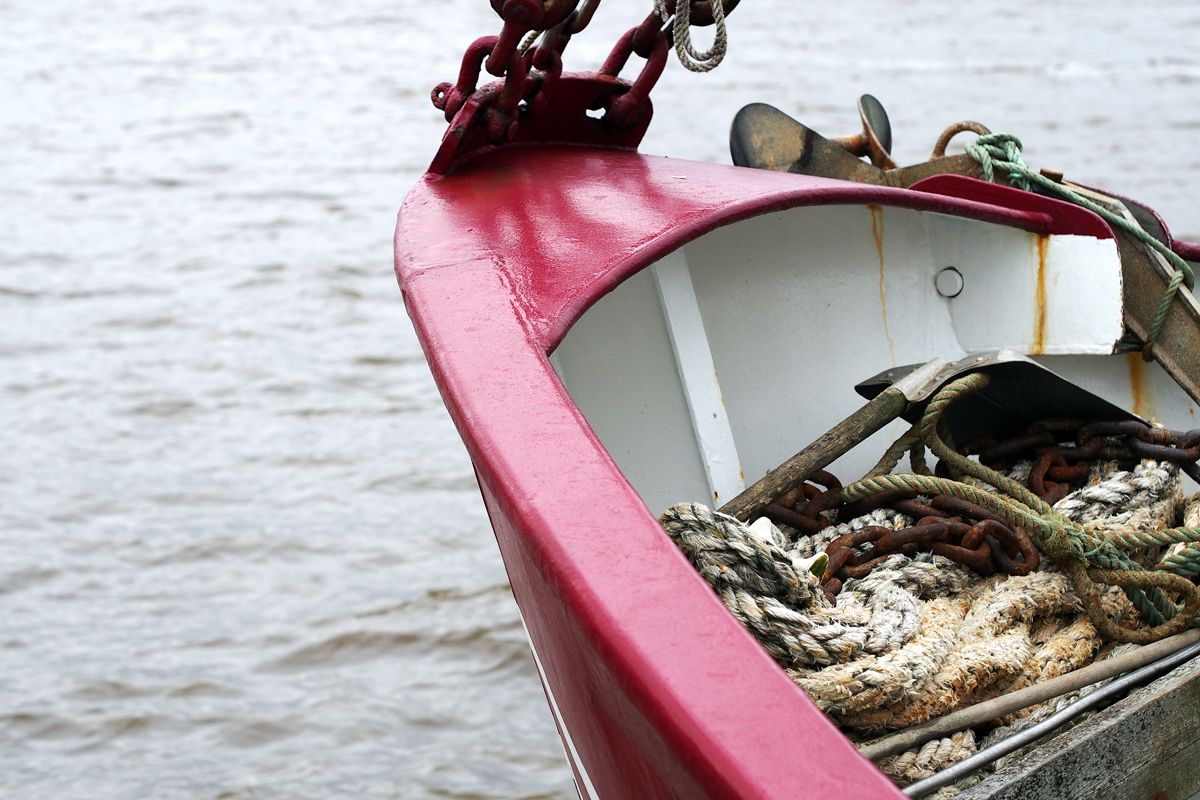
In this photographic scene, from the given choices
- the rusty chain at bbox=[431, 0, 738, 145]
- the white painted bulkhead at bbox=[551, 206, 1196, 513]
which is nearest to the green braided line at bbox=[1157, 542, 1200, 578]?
the white painted bulkhead at bbox=[551, 206, 1196, 513]

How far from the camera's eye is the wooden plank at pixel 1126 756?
121cm

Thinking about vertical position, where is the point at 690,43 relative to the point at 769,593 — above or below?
above

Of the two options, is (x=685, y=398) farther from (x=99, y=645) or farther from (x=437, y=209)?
(x=99, y=645)

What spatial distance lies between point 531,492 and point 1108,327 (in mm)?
1536

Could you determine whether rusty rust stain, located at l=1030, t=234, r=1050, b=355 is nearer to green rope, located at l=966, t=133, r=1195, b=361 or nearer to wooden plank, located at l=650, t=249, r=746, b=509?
green rope, located at l=966, t=133, r=1195, b=361

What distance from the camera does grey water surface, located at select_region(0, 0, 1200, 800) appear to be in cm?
273

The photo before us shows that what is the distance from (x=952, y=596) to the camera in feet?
5.19

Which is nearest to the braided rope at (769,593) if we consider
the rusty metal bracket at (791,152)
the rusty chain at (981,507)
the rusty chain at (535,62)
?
the rusty chain at (981,507)

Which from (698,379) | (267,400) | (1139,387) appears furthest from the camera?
(267,400)

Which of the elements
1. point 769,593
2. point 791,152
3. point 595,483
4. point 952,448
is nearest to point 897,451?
point 952,448

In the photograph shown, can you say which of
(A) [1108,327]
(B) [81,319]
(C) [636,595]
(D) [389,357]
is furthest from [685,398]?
(B) [81,319]

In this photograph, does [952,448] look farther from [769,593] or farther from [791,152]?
[791,152]

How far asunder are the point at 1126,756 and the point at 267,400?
12.8 feet

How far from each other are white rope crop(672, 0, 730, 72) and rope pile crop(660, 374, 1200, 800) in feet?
2.29
